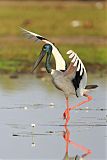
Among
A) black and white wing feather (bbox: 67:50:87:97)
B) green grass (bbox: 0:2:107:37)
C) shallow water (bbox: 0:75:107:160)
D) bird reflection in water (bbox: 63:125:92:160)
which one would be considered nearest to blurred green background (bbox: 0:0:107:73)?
green grass (bbox: 0:2:107:37)

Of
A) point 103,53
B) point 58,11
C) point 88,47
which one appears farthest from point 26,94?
point 58,11

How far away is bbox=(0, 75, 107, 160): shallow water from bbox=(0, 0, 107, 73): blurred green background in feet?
10.6

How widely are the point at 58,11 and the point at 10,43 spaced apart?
8258mm

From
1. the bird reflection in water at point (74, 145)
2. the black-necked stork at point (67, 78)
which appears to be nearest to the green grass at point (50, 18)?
the black-necked stork at point (67, 78)

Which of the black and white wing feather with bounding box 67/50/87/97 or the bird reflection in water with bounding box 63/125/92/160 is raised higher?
the black and white wing feather with bounding box 67/50/87/97

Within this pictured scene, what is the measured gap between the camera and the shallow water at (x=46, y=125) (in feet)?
25.5

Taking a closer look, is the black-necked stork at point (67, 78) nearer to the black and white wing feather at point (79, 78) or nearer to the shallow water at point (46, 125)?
the black and white wing feather at point (79, 78)

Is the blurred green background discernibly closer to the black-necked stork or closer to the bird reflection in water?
the black-necked stork

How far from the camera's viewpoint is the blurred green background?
53.5 feet

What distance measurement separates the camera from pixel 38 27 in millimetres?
22719

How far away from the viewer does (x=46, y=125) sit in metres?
9.09

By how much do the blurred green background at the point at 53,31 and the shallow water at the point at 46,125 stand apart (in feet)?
10.6

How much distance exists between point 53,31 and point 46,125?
1336cm

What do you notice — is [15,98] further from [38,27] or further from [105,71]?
[38,27]
